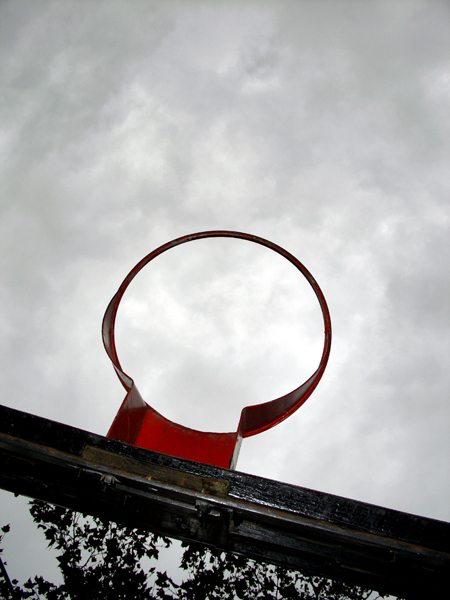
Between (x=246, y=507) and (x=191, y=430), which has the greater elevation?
(x=191, y=430)

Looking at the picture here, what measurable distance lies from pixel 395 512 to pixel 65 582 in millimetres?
3904

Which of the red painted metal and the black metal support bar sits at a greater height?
the red painted metal

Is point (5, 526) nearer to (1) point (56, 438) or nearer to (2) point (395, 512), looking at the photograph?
(1) point (56, 438)

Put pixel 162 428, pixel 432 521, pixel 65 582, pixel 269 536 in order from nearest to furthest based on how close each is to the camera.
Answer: pixel 432 521, pixel 269 536, pixel 162 428, pixel 65 582

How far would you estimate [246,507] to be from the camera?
7.75 feet

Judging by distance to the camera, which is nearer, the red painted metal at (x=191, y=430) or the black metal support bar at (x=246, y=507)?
the black metal support bar at (x=246, y=507)

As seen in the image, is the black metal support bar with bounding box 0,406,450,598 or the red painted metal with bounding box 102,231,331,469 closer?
the black metal support bar with bounding box 0,406,450,598

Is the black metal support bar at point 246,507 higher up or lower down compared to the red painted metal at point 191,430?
lower down

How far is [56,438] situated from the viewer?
8.00ft

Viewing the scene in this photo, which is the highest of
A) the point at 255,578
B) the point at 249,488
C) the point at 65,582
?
the point at 255,578

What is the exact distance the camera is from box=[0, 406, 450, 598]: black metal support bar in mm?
2279

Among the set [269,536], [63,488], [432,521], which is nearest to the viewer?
[432,521]

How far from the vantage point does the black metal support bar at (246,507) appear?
2279mm

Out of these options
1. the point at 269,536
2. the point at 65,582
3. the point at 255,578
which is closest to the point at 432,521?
the point at 269,536
